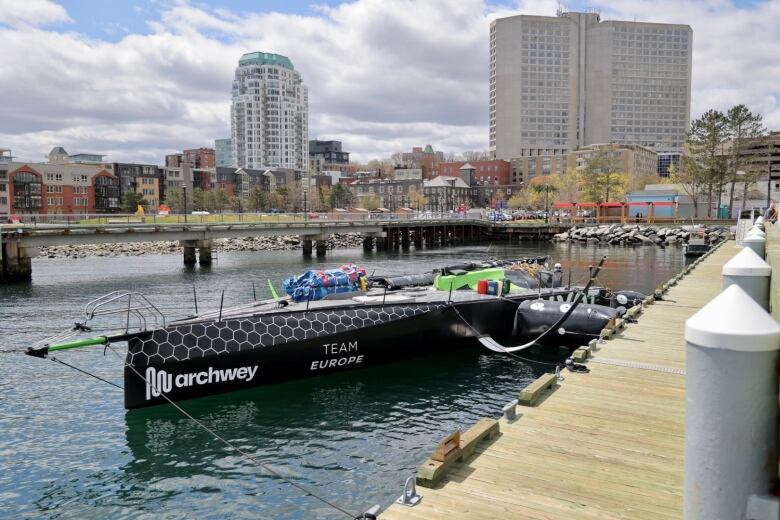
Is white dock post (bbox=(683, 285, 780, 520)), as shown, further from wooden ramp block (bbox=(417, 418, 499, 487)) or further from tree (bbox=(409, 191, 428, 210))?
tree (bbox=(409, 191, 428, 210))

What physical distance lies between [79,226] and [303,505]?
43561mm

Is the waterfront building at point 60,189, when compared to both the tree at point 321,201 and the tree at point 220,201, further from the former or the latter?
the tree at point 321,201

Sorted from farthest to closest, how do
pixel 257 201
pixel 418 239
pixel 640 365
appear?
1. pixel 257 201
2. pixel 418 239
3. pixel 640 365

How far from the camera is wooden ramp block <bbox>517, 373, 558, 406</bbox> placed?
9.61 meters

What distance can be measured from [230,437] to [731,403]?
11339 mm

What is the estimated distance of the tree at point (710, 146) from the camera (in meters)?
78.9

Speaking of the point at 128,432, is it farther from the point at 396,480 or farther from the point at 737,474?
the point at 737,474

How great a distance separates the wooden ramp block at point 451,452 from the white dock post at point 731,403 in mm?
4142

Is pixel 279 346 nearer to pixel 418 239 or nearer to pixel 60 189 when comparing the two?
pixel 418 239

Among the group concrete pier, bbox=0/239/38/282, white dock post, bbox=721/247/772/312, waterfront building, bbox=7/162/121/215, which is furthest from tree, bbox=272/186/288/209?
white dock post, bbox=721/247/772/312

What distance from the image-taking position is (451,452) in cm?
714

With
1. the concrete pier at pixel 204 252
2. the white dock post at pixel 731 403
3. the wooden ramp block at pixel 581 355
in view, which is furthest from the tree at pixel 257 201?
the white dock post at pixel 731 403

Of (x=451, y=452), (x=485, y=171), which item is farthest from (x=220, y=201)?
(x=451, y=452)

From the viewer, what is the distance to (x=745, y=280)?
196 inches
